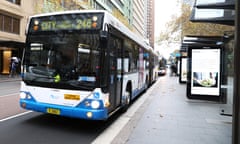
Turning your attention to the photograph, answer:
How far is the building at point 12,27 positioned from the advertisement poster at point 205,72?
59.3ft

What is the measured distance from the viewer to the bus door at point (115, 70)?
5332 mm

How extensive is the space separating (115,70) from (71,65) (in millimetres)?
1344

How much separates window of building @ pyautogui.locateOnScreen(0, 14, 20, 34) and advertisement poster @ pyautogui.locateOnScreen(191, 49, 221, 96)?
20.3m

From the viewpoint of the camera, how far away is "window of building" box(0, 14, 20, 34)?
70.0 ft

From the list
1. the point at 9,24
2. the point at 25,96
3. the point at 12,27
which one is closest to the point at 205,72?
the point at 25,96

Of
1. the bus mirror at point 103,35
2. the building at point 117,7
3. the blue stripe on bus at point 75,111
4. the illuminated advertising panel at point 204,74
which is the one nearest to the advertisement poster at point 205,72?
the illuminated advertising panel at point 204,74

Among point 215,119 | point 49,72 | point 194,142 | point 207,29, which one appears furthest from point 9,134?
point 207,29

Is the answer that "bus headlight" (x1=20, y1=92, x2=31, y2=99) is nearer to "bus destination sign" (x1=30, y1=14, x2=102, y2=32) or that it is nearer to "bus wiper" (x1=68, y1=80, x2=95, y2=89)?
"bus wiper" (x1=68, y1=80, x2=95, y2=89)

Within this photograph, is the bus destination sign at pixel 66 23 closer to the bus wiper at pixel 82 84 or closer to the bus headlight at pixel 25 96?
the bus wiper at pixel 82 84

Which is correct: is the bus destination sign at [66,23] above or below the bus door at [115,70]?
above

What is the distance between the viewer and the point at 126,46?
22.9ft

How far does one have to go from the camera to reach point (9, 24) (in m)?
22.2

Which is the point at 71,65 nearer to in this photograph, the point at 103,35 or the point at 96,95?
the point at 96,95

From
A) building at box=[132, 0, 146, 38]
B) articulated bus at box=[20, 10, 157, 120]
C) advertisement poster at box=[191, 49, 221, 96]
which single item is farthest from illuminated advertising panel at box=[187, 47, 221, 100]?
building at box=[132, 0, 146, 38]
